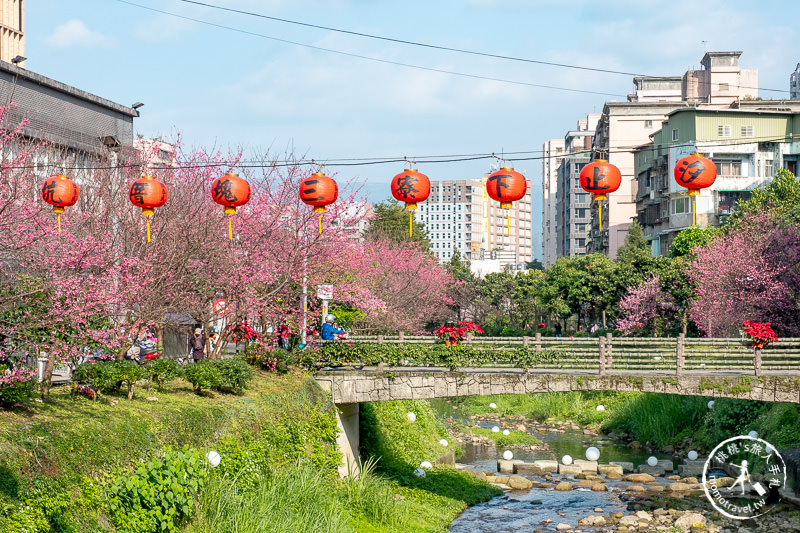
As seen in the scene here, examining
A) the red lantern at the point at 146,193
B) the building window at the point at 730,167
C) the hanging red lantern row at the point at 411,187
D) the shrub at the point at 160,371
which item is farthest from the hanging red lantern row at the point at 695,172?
the building window at the point at 730,167

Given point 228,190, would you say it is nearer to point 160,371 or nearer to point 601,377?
point 160,371

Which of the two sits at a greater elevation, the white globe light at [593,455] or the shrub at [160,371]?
the shrub at [160,371]

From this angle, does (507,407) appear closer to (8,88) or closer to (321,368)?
(321,368)

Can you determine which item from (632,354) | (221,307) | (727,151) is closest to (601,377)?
(632,354)

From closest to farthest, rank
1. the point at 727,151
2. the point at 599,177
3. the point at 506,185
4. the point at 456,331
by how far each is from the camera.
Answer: the point at 599,177 → the point at 506,185 → the point at 456,331 → the point at 727,151

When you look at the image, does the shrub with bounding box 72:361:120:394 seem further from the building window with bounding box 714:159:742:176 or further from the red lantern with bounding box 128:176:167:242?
the building window with bounding box 714:159:742:176

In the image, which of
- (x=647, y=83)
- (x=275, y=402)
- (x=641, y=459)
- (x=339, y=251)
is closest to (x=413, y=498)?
(x=275, y=402)

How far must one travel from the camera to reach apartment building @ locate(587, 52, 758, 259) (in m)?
77.4

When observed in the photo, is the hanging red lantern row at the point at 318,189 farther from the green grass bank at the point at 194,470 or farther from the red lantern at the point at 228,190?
the green grass bank at the point at 194,470

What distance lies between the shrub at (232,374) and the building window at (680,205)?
4596 centimetres

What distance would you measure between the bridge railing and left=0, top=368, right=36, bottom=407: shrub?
37.3ft

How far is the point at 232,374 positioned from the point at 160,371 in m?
2.08

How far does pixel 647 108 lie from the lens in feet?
261

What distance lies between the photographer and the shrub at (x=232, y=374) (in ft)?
69.7
